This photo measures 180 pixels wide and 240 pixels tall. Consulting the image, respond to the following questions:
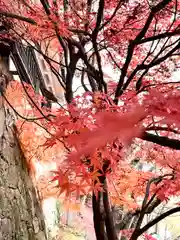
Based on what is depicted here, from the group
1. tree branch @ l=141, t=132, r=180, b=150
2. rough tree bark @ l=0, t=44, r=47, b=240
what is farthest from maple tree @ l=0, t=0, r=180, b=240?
rough tree bark @ l=0, t=44, r=47, b=240

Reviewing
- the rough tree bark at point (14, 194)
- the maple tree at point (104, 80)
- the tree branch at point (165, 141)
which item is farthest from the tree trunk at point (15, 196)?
the tree branch at point (165, 141)

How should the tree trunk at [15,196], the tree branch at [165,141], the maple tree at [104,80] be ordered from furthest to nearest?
the tree trunk at [15,196] < the maple tree at [104,80] < the tree branch at [165,141]

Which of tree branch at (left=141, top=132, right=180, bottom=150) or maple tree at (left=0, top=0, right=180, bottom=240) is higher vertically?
maple tree at (left=0, top=0, right=180, bottom=240)

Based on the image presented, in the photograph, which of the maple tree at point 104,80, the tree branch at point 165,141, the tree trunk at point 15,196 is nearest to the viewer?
the tree branch at point 165,141

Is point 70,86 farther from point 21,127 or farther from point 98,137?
point 98,137

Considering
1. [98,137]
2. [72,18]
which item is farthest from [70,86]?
[98,137]

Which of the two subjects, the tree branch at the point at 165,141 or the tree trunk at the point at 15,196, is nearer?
the tree branch at the point at 165,141

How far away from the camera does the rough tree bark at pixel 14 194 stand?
463cm

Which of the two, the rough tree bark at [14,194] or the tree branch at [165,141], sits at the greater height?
the rough tree bark at [14,194]

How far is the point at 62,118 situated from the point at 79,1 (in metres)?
2.43

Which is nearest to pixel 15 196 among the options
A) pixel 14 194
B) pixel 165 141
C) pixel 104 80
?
pixel 14 194

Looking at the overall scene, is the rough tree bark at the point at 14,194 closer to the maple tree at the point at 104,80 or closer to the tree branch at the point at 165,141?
the maple tree at the point at 104,80

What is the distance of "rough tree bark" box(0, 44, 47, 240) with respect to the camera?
15.2 feet

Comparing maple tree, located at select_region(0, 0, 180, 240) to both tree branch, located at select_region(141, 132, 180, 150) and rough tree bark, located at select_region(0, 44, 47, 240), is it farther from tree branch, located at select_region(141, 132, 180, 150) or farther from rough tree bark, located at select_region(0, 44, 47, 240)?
rough tree bark, located at select_region(0, 44, 47, 240)
